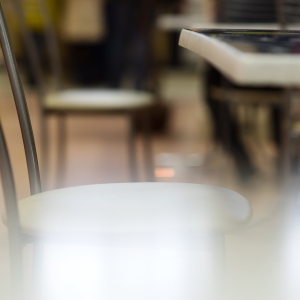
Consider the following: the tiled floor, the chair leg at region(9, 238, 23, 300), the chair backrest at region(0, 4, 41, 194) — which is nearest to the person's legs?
the tiled floor

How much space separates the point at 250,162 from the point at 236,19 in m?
0.66

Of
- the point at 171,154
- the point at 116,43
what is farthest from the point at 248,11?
the point at 116,43

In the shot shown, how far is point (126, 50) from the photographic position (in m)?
4.07

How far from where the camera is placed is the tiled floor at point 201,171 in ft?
5.42

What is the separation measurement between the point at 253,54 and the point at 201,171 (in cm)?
215

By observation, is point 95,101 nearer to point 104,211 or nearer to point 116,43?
point 104,211

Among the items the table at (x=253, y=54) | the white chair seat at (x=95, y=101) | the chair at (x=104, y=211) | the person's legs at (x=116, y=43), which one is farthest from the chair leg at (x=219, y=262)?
the person's legs at (x=116, y=43)

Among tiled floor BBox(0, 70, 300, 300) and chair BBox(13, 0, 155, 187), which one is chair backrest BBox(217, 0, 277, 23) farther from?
tiled floor BBox(0, 70, 300, 300)

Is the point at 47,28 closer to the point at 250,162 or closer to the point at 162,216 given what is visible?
the point at 250,162

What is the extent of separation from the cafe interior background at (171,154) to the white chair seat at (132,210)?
0.32 feet

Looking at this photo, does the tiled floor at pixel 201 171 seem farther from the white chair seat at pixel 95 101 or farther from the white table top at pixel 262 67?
the white table top at pixel 262 67

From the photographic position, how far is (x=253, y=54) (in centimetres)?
69

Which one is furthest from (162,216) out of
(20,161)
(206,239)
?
(20,161)

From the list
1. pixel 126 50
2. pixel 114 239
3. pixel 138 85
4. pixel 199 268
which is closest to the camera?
pixel 114 239
